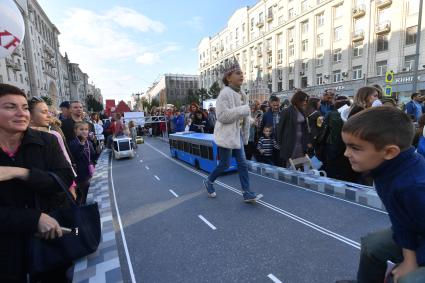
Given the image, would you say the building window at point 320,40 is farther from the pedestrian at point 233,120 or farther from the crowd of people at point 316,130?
the pedestrian at point 233,120

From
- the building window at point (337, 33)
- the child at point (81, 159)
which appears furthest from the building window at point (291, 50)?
the child at point (81, 159)

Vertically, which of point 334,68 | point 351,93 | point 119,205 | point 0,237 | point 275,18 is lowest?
point 119,205

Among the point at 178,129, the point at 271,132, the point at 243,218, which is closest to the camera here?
the point at 243,218

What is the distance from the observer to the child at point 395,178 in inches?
48.8

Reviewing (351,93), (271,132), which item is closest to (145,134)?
(271,132)

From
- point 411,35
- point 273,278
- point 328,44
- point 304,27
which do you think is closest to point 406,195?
point 273,278

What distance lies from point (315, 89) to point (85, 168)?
109 feet

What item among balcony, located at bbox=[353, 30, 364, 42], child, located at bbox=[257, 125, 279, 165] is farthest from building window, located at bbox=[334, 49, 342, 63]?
child, located at bbox=[257, 125, 279, 165]

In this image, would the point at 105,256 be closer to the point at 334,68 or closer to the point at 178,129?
the point at 178,129

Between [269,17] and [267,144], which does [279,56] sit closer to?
[269,17]

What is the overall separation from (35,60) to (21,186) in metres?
49.6

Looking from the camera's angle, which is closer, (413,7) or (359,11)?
(413,7)

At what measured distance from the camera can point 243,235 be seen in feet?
9.93

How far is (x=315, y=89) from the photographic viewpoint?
32.4m
